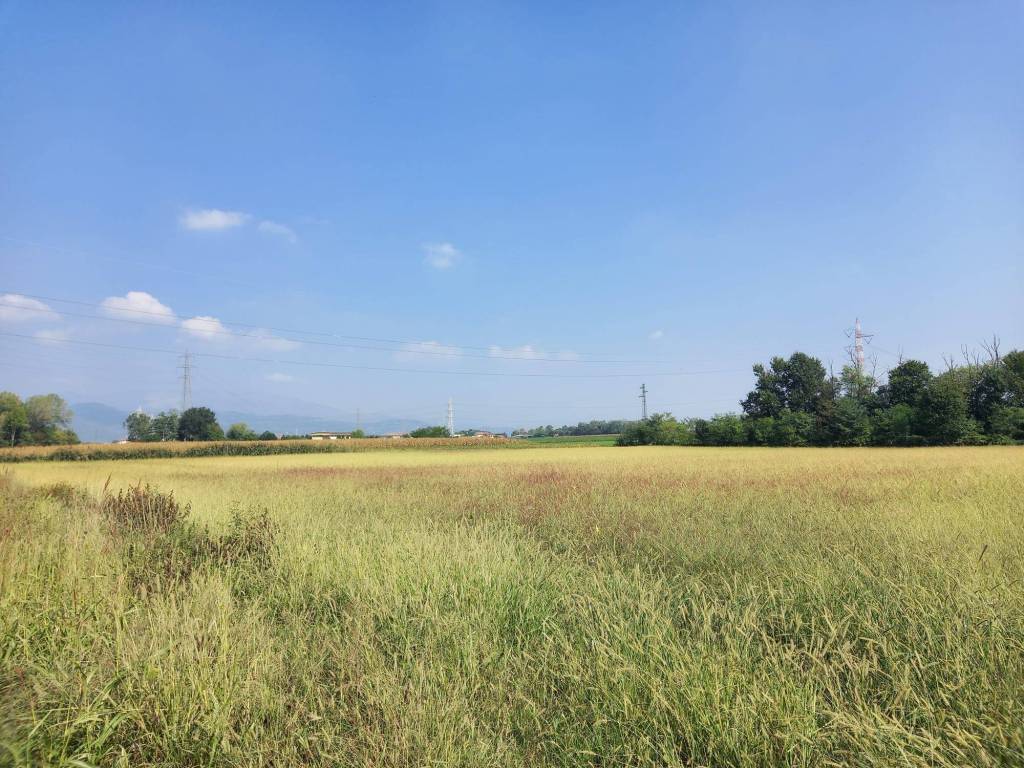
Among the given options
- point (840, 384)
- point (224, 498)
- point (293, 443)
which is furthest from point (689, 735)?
point (840, 384)

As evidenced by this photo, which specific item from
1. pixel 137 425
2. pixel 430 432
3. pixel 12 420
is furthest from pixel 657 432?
pixel 137 425

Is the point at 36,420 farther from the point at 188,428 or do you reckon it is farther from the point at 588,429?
the point at 588,429

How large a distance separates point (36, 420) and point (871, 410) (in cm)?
10805

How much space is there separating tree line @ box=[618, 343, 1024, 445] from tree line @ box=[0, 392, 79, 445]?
7945 cm

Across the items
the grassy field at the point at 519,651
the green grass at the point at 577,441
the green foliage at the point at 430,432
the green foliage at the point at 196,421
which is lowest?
the green grass at the point at 577,441

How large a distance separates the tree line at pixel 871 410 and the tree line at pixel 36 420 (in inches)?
3128

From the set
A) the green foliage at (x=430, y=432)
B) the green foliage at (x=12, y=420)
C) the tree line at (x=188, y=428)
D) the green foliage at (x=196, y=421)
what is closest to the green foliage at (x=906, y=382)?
the green foliage at (x=430, y=432)

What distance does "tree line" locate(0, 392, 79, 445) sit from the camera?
233 feet

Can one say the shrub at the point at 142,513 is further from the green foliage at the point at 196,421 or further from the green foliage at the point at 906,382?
the green foliage at the point at 196,421

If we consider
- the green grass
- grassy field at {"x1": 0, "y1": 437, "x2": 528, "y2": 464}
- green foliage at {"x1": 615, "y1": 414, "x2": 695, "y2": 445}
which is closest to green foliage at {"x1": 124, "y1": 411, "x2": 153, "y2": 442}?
grassy field at {"x1": 0, "y1": 437, "x2": 528, "y2": 464}

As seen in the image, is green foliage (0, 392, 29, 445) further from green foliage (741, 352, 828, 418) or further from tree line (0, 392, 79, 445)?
Answer: green foliage (741, 352, 828, 418)

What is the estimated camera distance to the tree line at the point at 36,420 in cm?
7088

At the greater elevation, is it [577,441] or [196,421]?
[196,421]

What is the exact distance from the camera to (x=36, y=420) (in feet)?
251
